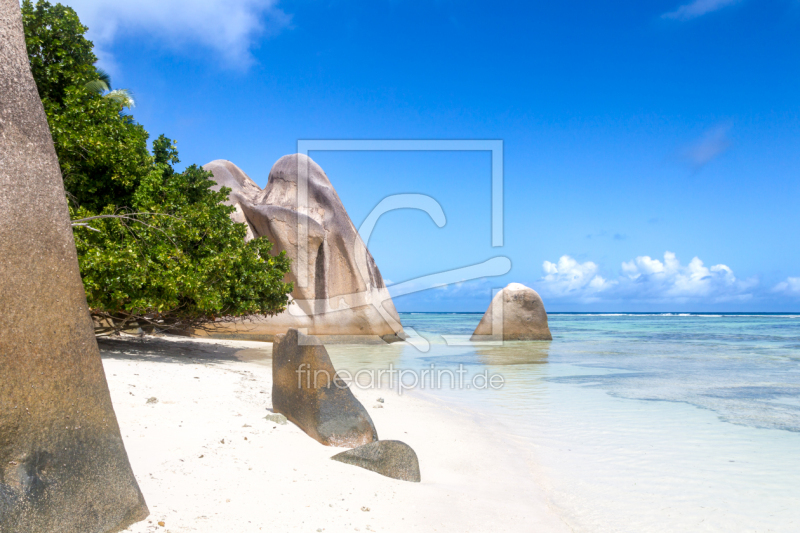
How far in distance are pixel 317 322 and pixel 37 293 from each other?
1726 cm

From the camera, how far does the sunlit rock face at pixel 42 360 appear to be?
214cm

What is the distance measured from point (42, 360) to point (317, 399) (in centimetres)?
272

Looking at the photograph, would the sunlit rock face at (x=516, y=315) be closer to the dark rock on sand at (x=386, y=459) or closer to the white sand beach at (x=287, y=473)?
the white sand beach at (x=287, y=473)

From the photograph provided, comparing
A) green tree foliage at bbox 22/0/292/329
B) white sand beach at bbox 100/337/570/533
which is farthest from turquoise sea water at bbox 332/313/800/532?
green tree foliage at bbox 22/0/292/329

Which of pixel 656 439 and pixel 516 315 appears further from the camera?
pixel 516 315

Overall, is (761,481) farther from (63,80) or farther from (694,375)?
(63,80)

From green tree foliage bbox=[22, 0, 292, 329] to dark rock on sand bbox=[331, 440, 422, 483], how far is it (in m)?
5.56

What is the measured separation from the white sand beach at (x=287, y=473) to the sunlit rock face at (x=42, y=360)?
1.23 ft

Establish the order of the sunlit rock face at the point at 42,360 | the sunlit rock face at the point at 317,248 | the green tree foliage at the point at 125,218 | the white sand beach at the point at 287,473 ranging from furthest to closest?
the sunlit rock face at the point at 317,248, the green tree foliage at the point at 125,218, the white sand beach at the point at 287,473, the sunlit rock face at the point at 42,360

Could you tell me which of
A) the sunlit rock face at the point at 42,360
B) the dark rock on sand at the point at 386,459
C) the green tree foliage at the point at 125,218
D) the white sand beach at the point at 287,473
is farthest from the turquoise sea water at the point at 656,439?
the green tree foliage at the point at 125,218

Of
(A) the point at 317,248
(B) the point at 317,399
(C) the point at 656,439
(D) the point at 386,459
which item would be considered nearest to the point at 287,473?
(D) the point at 386,459

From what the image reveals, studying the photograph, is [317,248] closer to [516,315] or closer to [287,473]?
[516,315]

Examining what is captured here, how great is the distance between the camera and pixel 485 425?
6.23 metres

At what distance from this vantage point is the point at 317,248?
20.2 m
